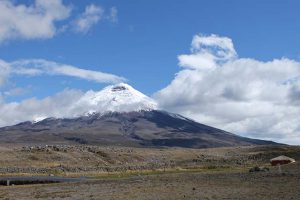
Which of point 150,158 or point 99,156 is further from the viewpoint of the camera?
point 150,158

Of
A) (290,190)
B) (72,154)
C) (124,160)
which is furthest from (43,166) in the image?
(290,190)

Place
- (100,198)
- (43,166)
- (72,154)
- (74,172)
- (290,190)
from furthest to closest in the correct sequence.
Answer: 1. (72,154)
2. (43,166)
3. (74,172)
4. (100,198)
5. (290,190)

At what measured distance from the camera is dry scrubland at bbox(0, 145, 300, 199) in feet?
144

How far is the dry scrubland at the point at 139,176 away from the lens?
44.0 metres

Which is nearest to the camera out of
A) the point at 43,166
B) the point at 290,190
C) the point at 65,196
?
the point at 290,190

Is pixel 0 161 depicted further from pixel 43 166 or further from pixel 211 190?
pixel 211 190

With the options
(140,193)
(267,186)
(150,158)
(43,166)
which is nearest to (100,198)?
(140,193)

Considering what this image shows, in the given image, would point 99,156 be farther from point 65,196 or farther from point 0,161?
point 65,196

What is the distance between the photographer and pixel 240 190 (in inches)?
1730

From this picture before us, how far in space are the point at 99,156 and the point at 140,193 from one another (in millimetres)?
107919

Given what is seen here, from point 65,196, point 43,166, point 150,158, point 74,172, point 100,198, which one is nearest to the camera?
point 100,198

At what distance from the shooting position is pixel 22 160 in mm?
133500

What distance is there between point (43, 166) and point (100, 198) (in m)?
85.5

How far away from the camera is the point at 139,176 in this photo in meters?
83.6
